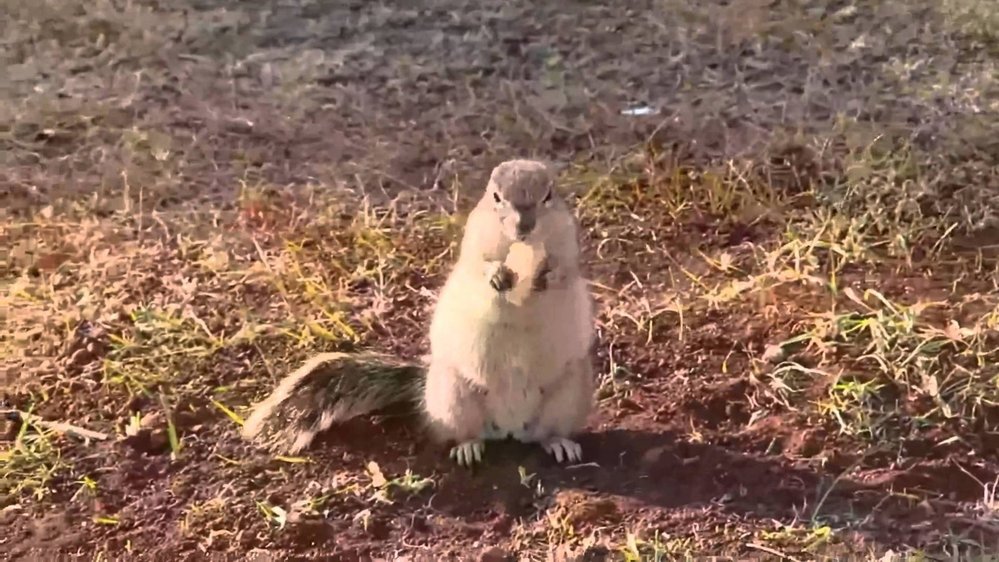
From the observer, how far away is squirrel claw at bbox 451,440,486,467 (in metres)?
1.71

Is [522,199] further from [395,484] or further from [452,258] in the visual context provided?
[452,258]

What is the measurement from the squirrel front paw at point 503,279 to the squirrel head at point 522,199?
0.05 m

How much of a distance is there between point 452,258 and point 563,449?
0.61 meters

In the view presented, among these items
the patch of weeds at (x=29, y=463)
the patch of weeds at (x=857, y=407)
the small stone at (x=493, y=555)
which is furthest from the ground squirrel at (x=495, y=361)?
the patch of weeds at (x=857, y=407)

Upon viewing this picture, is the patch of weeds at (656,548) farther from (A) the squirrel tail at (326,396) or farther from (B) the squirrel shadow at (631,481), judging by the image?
(A) the squirrel tail at (326,396)

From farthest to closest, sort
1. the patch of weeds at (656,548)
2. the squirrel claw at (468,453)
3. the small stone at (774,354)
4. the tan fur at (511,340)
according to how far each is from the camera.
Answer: the small stone at (774,354)
the squirrel claw at (468,453)
the tan fur at (511,340)
the patch of weeds at (656,548)

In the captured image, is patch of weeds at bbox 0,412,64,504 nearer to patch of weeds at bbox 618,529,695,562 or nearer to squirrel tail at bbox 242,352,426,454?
squirrel tail at bbox 242,352,426,454

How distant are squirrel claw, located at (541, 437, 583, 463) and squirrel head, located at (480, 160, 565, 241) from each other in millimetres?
367

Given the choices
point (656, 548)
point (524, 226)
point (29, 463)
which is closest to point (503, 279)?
point (524, 226)

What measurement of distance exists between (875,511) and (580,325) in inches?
20.5

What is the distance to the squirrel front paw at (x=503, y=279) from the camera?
1.59 meters

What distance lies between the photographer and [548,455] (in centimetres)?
173

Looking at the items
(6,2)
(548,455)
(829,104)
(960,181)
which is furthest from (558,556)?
(6,2)

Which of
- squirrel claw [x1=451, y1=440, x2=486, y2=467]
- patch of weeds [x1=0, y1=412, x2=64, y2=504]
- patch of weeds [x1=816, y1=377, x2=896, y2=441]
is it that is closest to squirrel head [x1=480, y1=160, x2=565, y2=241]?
squirrel claw [x1=451, y1=440, x2=486, y2=467]
